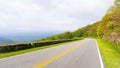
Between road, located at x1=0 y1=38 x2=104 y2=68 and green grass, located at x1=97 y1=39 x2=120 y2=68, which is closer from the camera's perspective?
road, located at x1=0 y1=38 x2=104 y2=68

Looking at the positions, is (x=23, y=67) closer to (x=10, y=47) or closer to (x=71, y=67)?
(x=71, y=67)

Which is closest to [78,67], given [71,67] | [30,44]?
[71,67]

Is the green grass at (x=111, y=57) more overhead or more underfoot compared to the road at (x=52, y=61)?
more underfoot

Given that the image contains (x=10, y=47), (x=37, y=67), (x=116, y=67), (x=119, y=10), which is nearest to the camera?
(x=37, y=67)

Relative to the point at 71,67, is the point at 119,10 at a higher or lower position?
higher

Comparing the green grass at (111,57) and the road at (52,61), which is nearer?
the road at (52,61)

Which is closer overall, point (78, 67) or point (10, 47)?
point (78, 67)

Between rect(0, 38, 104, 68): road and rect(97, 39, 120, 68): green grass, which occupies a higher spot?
rect(0, 38, 104, 68): road

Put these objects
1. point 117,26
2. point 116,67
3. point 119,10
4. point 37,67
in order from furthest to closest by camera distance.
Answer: point 117,26 → point 119,10 → point 116,67 → point 37,67

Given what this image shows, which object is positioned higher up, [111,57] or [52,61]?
[52,61]

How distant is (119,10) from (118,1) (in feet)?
24.6

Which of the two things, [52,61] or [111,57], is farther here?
[111,57]

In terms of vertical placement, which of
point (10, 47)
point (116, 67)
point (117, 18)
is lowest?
point (116, 67)

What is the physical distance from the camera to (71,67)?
12352mm
